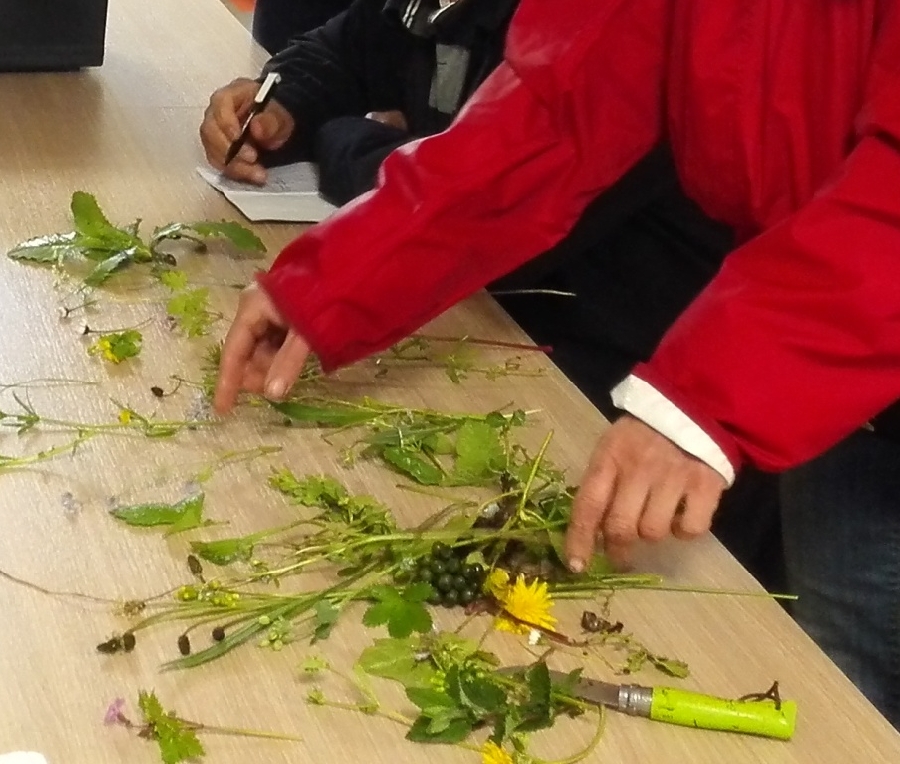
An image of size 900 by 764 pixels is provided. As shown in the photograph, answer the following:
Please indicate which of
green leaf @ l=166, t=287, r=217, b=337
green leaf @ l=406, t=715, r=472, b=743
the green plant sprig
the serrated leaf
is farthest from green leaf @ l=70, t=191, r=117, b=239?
green leaf @ l=406, t=715, r=472, b=743

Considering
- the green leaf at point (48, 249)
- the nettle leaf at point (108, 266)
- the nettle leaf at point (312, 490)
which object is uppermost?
the nettle leaf at point (312, 490)

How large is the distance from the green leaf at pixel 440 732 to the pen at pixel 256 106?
719 mm

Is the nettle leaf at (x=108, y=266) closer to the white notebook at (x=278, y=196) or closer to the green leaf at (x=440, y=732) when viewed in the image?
the white notebook at (x=278, y=196)

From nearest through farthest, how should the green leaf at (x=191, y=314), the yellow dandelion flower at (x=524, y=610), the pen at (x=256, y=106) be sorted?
the yellow dandelion flower at (x=524, y=610)
the green leaf at (x=191, y=314)
the pen at (x=256, y=106)

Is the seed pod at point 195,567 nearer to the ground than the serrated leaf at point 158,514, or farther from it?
farther from it

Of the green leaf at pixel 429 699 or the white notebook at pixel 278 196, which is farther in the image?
the white notebook at pixel 278 196

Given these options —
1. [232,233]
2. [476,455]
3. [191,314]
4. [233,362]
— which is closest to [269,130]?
[232,233]

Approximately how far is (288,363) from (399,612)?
0.23m

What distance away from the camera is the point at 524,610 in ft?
2.16

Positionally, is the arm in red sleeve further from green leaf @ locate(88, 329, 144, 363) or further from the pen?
the pen

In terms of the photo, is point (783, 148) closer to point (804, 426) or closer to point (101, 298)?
point (804, 426)

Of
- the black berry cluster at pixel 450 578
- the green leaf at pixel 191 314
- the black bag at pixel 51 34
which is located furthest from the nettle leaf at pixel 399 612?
the black bag at pixel 51 34

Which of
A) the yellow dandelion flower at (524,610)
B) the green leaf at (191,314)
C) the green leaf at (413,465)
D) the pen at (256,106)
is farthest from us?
the pen at (256,106)

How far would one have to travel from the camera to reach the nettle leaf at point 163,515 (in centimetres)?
70
